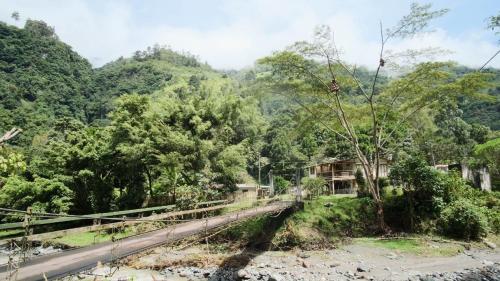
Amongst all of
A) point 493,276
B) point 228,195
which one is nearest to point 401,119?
point 493,276

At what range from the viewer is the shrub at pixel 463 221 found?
16.6 m

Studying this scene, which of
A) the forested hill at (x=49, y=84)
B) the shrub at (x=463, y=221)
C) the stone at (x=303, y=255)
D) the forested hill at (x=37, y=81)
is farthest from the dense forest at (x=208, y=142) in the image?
the forested hill at (x=49, y=84)

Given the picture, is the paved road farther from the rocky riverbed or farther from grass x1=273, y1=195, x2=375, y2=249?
grass x1=273, y1=195, x2=375, y2=249

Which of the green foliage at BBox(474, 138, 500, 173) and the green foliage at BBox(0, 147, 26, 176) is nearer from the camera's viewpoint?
the green foliage at BBox(0, 147, 26, 176)

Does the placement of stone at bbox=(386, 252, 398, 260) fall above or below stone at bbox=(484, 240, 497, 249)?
below

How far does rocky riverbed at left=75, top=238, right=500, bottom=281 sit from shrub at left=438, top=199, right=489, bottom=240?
1.30 metres

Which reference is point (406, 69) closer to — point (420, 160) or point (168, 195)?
point (420, 160)

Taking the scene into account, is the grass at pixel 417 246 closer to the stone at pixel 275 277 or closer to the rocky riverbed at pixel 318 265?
the rocky riverbed at pixel 318 265

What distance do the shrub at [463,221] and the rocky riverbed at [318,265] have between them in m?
1.30

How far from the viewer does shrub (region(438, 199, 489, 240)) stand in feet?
54.5

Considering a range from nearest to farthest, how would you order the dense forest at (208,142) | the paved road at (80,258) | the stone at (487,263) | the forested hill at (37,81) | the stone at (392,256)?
the paved road at (80,258) < the stone at (487,263) < the stone at (392,256) < the dense forest at (208,142) < the forested hill at (37,81)

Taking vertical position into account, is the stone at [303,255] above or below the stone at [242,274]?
above

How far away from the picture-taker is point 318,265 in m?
13.7

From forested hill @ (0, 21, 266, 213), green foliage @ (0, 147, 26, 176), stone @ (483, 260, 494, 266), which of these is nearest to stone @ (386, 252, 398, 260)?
stone @ (483, 260, 494, 266)
